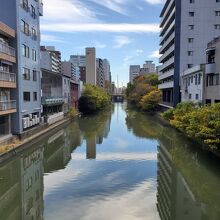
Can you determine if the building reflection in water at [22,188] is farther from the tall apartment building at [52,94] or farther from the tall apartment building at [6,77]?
the tall apartment building at [52,94]

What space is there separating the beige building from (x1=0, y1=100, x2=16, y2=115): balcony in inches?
721

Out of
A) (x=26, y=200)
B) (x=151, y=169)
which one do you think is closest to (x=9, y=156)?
(x=26, y=200)

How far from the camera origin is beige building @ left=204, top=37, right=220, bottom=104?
30019 mm

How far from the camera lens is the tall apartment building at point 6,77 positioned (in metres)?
23.1

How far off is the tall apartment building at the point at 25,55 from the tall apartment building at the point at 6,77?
24.5 inches

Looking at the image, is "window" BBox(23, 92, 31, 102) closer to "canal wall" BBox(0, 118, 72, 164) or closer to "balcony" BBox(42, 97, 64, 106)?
"canal wall" BBox(0, 118, 72, 164)

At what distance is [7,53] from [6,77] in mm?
1852

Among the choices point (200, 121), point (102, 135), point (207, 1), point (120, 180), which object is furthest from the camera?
point (207, 1)

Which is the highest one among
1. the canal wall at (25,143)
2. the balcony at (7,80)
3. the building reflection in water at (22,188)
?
the balcony at (7,80)

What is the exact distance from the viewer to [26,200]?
14453 millimetres

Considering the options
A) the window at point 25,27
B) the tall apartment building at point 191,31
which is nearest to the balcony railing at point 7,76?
the window at point 25,27

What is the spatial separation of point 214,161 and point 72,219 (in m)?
12.0

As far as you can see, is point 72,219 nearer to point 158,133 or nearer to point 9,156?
point 9,156

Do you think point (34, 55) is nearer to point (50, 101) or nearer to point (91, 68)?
point (50, 101)
